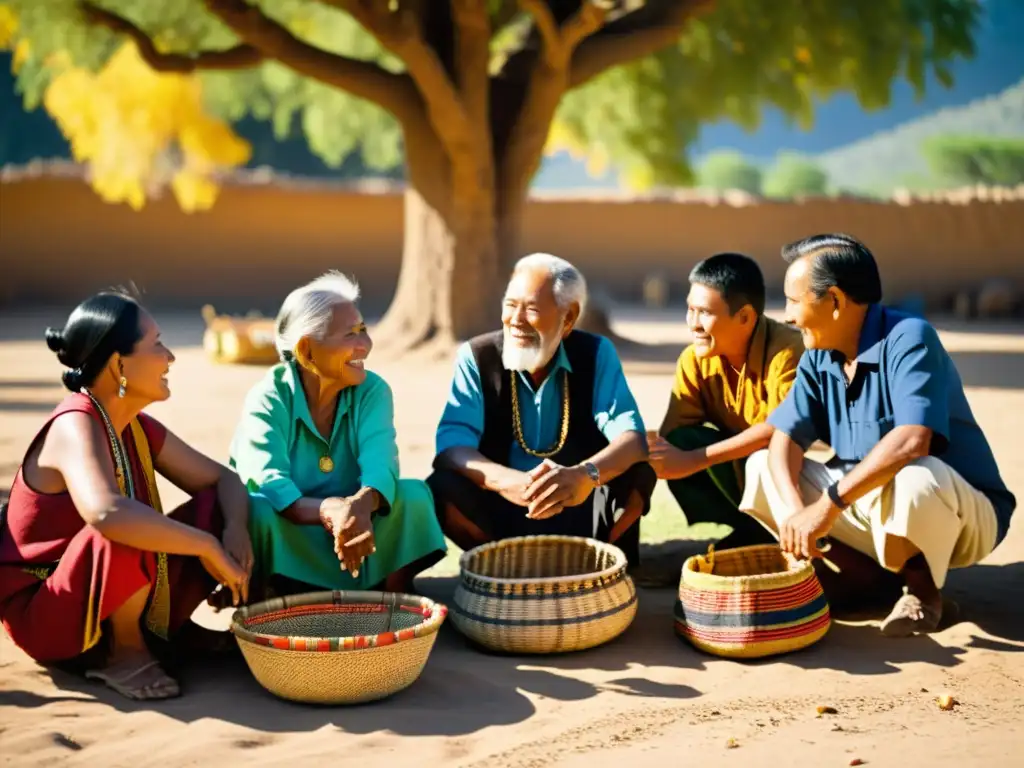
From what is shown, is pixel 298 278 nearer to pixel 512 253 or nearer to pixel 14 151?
pixel 512 253

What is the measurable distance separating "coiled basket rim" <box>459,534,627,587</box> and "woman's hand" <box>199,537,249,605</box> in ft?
2.60

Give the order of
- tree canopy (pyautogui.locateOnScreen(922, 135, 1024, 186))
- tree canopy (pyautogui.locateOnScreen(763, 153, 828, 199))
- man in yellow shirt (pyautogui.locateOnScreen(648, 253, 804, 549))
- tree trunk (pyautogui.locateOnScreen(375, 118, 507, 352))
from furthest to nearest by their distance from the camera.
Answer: tree canopy (pyautogui.locateOnScreen(763, 153, 828, 199)), tree canopy (pyautogui.locateOnScreen(922, 135, 1024, 186)), tree trunk (pyautogui.locateOnScreen(375, 118, 507, 352)), man in yellow shirt (pyautogui.locateOnScreen(648, 253, 804, 549))

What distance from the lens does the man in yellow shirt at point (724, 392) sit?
4945 millimetres

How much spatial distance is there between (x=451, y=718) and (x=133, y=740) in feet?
2.94

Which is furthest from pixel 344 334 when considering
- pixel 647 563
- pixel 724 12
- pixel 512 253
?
pixel 724 12

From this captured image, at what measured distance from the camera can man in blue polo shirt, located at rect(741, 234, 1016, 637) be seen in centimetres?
420

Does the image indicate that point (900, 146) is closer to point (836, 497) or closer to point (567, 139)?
point (567, 139)

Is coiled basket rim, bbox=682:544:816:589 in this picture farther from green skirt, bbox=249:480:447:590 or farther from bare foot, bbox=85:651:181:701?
bare foot, bbox=85:651:181:701

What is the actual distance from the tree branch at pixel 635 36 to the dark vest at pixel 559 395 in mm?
8375

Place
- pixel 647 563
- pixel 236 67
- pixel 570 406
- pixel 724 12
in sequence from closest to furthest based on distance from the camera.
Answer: pixel 570 406 → pixel 647 563 → pixel 236 67 → pixel 724 12

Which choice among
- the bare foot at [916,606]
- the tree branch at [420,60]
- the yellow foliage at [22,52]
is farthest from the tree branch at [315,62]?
the bare foot at [916,606]

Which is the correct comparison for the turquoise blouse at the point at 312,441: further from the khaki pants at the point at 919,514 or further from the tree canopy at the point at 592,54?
the tree canopy at the point at 592,54

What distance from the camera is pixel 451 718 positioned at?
364 cm

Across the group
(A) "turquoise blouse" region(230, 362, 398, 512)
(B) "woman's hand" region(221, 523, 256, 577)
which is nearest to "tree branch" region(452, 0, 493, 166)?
(A) "turquoise blouse" region(230, 362, 398, 512)
